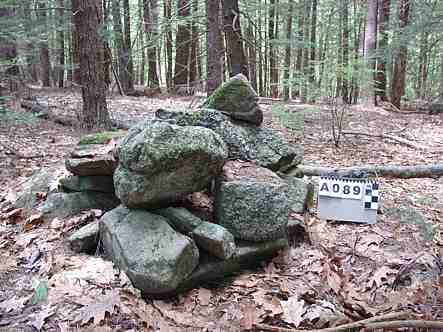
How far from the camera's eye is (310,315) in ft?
8.02

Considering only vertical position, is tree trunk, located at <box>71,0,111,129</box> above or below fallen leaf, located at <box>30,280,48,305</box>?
above

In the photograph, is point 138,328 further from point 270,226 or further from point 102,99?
point 102,99

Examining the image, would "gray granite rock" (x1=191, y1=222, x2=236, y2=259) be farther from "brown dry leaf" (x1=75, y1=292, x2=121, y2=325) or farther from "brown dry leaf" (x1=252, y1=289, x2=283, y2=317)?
"brown dry leaf" (x1=75, y1=292, x2=121, y2=325)

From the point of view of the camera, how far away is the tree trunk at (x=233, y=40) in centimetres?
672


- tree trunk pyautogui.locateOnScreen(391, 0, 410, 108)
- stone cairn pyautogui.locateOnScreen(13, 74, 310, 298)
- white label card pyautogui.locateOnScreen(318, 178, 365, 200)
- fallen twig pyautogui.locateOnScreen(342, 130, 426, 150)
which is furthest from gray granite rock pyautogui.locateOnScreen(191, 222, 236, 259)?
tree trunk pyautogui.locateOnScreen(391, 0, 410, 108)

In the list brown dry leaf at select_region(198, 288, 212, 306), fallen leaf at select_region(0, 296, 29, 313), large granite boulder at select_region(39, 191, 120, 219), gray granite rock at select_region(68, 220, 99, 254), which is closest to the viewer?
fallen leaf at select_region(0, 296, 29, 313)

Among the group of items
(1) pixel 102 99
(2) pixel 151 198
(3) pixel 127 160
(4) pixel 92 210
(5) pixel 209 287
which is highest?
(1) pixel 102 99

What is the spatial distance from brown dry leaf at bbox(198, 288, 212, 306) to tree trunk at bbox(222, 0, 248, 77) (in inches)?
195

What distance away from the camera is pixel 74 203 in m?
3.67

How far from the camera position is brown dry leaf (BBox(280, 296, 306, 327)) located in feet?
7.93

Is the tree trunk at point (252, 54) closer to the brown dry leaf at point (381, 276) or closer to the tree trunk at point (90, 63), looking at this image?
the tree trunk at point (90, 63)

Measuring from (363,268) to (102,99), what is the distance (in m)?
4.83

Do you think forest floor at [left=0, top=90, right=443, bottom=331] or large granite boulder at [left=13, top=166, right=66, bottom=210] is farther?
large granite boulder at [left=13, top=166, right=66, bottom=210]

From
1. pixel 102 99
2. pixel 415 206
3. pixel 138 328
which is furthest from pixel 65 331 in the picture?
pixel 102 99
